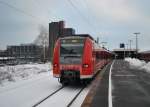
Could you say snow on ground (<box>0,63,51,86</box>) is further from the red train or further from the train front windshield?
the train front windshield

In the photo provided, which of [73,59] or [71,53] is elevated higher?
[71,53]

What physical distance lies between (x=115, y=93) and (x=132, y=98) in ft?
5.21

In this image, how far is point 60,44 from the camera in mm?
17969

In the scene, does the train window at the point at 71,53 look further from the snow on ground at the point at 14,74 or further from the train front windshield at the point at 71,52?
the snow on ground at the point at 14,74

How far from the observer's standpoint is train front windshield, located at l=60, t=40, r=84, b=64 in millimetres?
17234

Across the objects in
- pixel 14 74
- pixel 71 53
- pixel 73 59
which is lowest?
pixel 14 74

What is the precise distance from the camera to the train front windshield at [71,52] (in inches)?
679

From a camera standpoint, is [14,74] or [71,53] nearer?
[71,53]

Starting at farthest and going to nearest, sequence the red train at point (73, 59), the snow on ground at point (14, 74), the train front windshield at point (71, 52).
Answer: the snow on ground at point (14, 74) < the train front windshield at point (71, 52) < the red train at point (73, 59)

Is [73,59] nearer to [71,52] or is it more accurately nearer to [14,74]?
[71,52]

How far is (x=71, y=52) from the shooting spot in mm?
17531

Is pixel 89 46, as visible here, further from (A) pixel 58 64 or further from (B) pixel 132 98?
(B) pixel 132 98

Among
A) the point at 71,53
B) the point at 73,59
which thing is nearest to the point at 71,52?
the point at 71,53

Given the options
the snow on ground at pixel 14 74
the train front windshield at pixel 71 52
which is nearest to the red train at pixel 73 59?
the train front windshield at pixel 71 52
